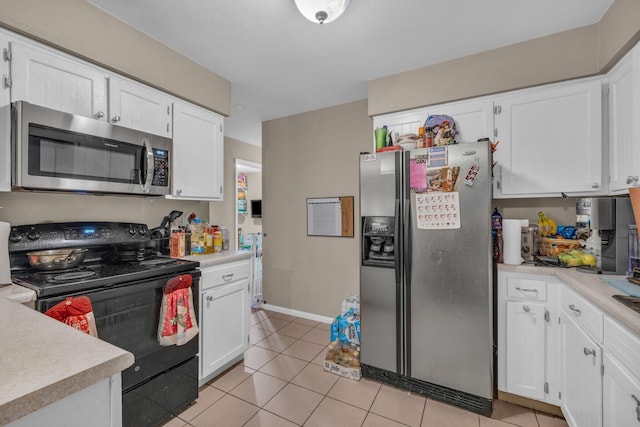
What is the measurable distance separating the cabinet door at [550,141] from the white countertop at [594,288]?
578mm

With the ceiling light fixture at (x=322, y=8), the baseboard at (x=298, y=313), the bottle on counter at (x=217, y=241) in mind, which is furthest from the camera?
the baseboard at (x=298, y=313)

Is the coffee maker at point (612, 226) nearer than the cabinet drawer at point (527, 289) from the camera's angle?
Yes

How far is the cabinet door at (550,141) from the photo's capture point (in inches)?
73.9

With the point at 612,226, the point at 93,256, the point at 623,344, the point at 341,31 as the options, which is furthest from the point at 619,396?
the point at 93,256

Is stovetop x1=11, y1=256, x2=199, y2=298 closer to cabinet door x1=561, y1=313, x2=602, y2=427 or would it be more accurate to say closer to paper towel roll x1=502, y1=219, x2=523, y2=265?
paper towel roll x1=502, y1=219, x2=523, y2=265

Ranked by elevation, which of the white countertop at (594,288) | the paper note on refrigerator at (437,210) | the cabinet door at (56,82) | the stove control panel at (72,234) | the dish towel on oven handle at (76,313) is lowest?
the dish towel on oven handle at (76,313)

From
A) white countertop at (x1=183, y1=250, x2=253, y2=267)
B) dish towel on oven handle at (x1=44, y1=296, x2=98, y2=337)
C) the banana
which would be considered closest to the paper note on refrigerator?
the banana

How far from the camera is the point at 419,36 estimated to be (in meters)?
1.98

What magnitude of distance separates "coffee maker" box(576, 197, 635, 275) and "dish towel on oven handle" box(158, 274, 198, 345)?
244cm

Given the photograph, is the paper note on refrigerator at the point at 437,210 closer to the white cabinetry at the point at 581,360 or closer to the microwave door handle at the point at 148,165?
the white cabinetry at the point at 581,360

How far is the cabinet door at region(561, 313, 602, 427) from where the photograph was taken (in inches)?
50.4

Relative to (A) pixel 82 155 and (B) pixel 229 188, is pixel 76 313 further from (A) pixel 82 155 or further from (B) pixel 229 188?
(B) pixel 229 188

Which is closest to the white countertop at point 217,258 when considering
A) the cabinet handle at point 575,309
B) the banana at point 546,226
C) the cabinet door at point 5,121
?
the cabinet door at point 5,121

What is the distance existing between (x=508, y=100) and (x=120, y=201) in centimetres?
296
